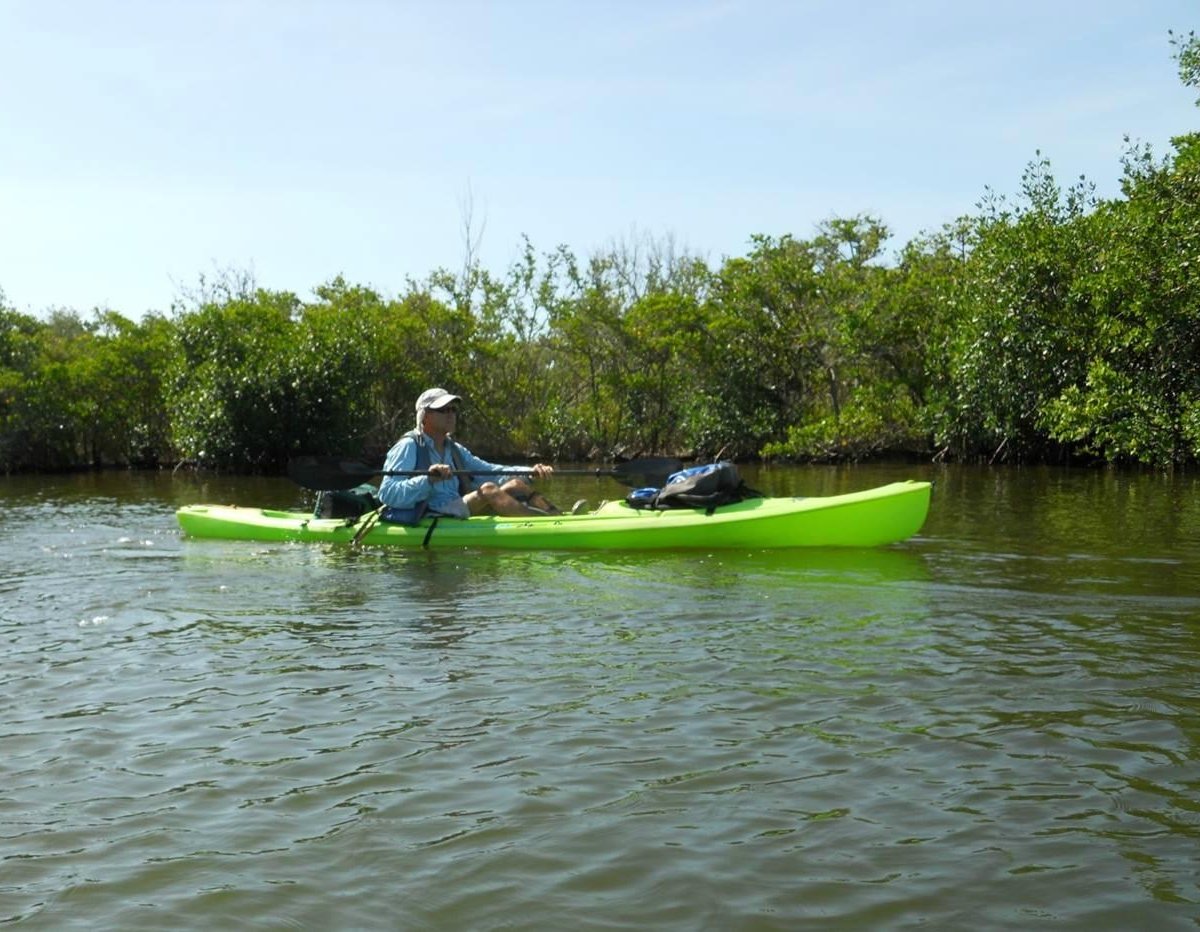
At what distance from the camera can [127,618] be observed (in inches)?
280

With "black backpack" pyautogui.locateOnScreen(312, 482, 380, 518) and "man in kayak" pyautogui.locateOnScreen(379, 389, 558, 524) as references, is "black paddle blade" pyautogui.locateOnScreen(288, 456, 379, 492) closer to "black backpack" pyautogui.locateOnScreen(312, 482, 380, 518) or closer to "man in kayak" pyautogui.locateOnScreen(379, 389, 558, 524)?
"black backpack" pyautogui.locateOnScreen(312, 482, 380, 518)

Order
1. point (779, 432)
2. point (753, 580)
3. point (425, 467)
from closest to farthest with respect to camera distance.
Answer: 1. point (753, 580)
2. point (425, 467)
3. point (779, 432)

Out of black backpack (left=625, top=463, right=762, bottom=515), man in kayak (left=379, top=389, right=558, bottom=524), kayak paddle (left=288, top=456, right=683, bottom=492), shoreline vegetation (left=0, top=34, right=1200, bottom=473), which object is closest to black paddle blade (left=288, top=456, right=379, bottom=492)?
kayak paddle (left=288, top=456, right=683, bottom=492)

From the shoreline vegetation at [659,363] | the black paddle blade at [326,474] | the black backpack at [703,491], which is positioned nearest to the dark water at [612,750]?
the black backpack at [703,491]

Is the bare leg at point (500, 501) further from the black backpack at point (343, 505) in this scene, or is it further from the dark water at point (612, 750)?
the dark water at point (612, 750)

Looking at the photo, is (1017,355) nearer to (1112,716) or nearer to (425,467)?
(425,467)

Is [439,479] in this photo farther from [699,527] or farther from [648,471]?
[699,527]

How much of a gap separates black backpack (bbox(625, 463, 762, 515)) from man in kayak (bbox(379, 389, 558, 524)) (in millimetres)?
943

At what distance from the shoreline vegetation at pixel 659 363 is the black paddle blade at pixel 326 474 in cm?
911

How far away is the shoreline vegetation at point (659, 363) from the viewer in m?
18.2

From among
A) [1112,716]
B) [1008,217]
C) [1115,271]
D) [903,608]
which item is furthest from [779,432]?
[1112,716]

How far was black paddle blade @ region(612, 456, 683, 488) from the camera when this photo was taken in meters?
9.87

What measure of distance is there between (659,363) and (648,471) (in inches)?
694

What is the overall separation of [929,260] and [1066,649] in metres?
19.3
